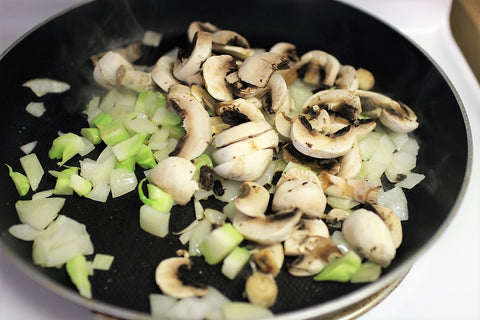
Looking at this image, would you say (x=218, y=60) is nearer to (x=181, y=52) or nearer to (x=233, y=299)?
(x=181, y=52)

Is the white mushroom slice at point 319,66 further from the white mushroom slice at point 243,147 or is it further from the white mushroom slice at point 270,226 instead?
the white mushroom slice at point 270,226

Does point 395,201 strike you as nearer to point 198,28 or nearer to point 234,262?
point 234,262

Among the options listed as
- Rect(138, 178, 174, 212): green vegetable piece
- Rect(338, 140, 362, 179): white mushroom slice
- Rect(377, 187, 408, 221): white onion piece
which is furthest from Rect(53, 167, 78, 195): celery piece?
Rect(377, 187, 408, 221): white onion piece

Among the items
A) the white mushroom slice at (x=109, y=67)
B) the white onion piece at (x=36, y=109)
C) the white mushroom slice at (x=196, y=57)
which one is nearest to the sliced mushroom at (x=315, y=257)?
the white mushroom slice at (x=196, y=57)

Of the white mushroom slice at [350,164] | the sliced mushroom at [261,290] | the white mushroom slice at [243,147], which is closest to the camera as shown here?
the sliced mushroom at [261,290]

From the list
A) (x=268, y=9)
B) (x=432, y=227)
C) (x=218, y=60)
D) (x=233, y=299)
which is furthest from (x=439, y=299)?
(x=268, y=9)
